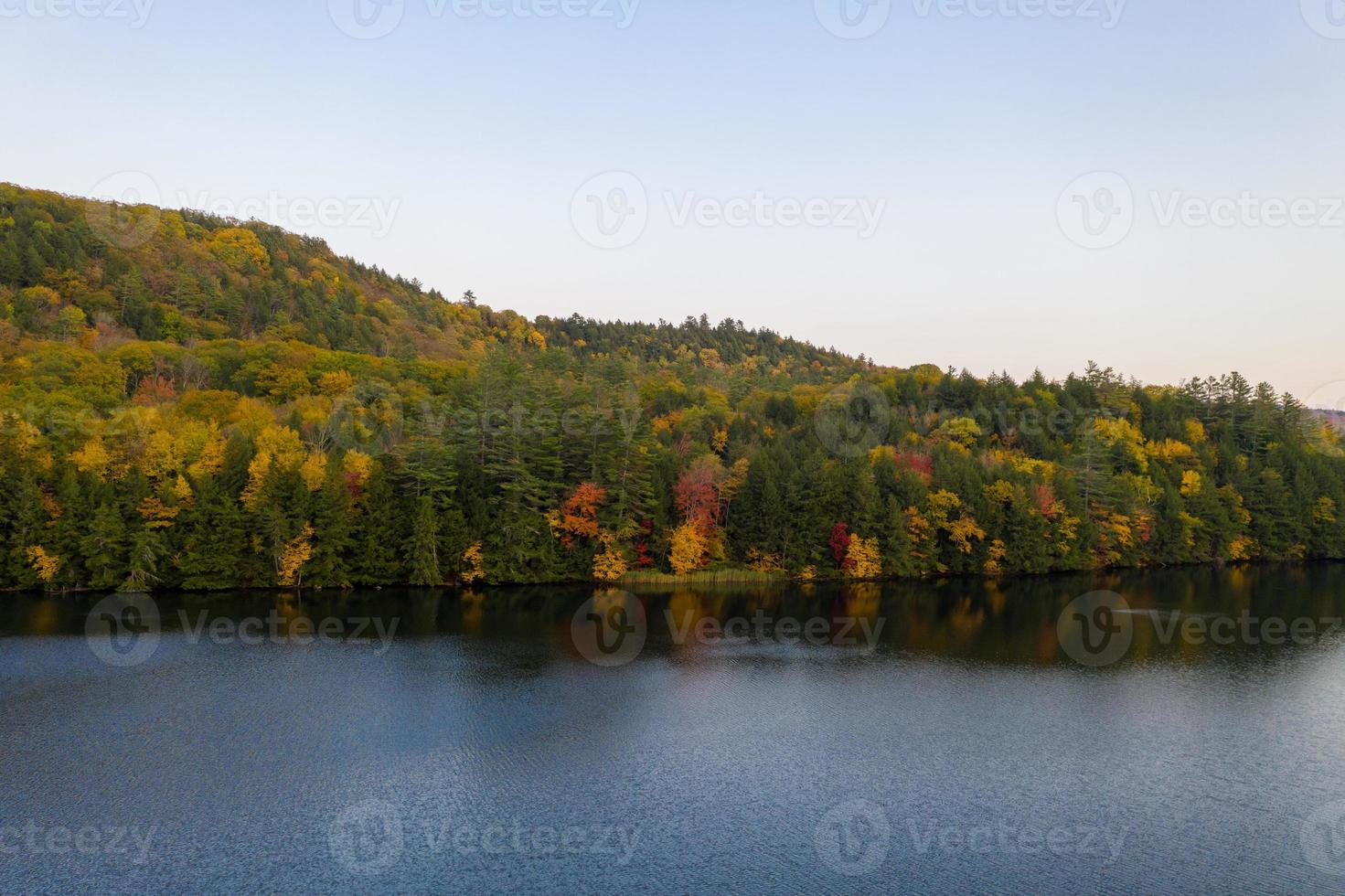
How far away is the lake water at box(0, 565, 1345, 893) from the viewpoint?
1975 cm

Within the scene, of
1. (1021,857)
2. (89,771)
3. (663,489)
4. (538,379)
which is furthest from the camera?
(538,379)

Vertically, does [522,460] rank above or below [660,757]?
above

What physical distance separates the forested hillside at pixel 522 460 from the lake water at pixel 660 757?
31.2 feet

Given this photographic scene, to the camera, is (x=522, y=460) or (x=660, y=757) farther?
(x=522, y=460)

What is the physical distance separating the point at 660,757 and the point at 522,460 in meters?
37.0

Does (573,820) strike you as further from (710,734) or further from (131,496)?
(131,496)

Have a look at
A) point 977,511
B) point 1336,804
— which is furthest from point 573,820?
point 977,511

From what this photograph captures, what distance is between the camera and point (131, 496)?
52.1 metres

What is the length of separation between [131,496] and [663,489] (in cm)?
3445

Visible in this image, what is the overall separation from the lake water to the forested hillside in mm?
9518

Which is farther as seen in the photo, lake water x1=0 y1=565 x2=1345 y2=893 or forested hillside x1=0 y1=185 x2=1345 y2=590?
forested hillside x1=0 y1=185 x2=1345 y2=590

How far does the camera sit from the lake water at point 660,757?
1975 centimetres

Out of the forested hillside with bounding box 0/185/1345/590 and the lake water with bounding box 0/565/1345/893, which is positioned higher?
the forested hillside with bounding box 0/185/1345/590

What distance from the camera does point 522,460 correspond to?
199ft
